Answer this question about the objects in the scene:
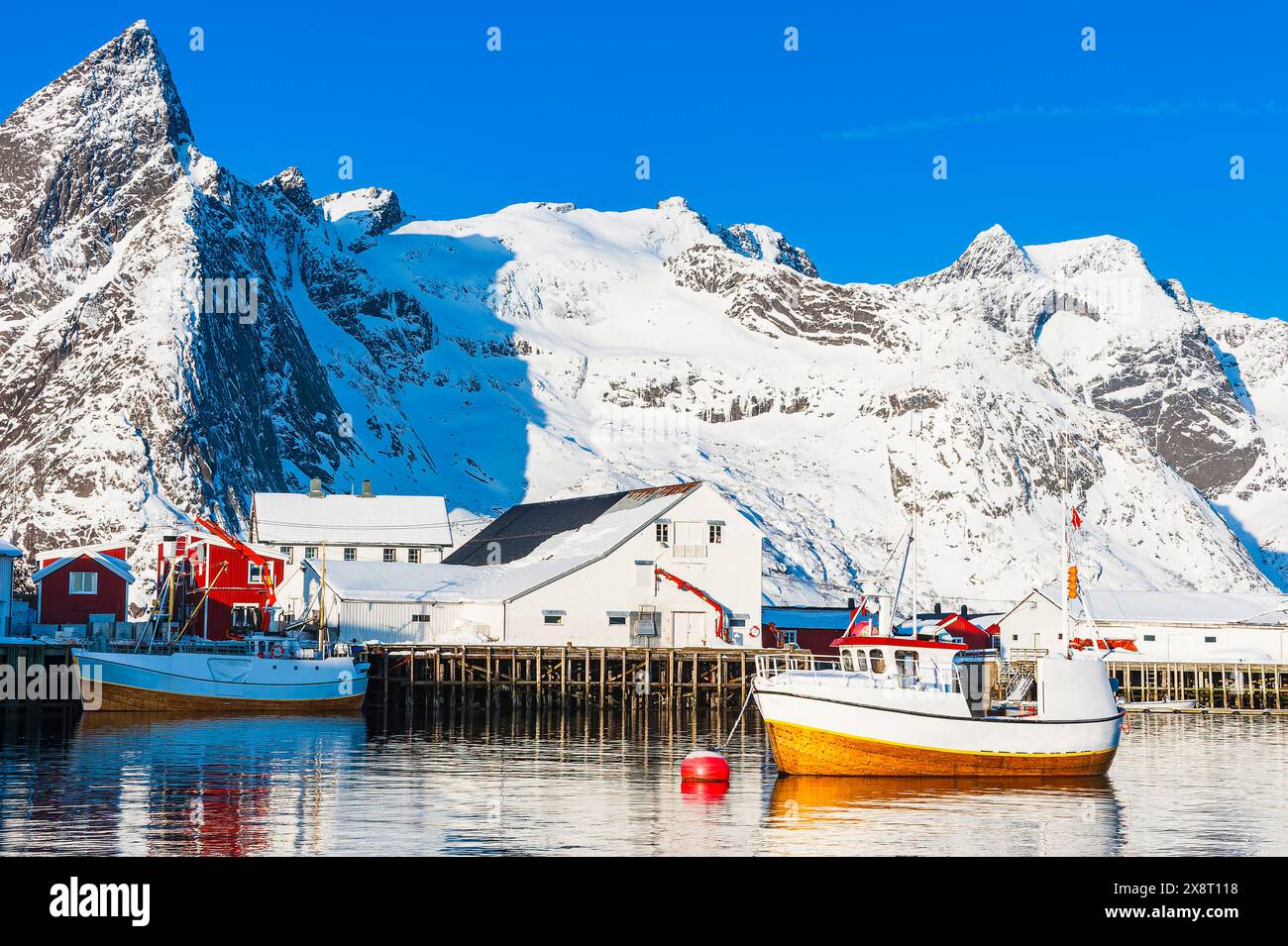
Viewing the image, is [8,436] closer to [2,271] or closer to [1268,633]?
[2,271]

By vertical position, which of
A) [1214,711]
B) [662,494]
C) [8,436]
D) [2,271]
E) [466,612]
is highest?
[2,271]

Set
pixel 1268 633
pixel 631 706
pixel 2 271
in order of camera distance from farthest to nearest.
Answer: pixel 2 271
pixel 1268 633
pixel 631 706

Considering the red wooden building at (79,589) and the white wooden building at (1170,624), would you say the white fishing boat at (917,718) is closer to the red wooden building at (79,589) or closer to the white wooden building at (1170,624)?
the white wooden building at (1170,624)

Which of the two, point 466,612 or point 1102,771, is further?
point 466,612

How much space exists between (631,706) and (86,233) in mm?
131693

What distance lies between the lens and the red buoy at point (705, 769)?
41375 millimetres

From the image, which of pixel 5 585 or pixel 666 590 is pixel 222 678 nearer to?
pixel 5 585

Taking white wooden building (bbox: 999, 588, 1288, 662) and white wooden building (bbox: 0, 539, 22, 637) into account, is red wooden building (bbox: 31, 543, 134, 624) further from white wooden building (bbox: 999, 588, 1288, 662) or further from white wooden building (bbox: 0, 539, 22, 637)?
white wooden building (bbox: 999, 588, 1288, 662)

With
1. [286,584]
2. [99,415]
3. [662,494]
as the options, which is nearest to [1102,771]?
[662,494]

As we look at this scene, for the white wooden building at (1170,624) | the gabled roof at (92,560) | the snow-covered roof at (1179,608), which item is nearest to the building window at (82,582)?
the gabled roof at (92,560)

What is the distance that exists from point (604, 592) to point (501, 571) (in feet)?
27.2

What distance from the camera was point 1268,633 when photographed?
101 meters

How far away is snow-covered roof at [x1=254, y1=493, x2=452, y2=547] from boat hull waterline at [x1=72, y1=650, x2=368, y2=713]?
34142 mm

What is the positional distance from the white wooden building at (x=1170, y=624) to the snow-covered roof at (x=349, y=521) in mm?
39064
